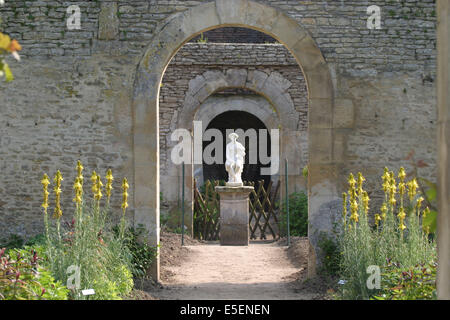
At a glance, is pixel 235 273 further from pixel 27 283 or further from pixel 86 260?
pixel 27 283

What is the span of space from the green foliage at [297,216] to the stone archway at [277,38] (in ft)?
15.0

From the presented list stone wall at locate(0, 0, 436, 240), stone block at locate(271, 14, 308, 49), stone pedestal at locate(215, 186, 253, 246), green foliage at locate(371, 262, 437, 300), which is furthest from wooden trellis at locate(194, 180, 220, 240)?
green foliage at locate(371, 262, 437, 300)

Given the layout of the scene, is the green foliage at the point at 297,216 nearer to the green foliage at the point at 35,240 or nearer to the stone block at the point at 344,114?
the stone block at the point at 344,114

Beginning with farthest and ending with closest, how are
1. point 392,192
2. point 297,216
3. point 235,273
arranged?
point 297,216 < point 235,273 < point 392,192

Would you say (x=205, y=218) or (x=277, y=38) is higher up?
(x=277, y=38)

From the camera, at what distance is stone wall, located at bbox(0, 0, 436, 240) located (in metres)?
7.24

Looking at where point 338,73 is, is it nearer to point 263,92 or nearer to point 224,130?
point 263,92

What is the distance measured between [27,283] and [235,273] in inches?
169

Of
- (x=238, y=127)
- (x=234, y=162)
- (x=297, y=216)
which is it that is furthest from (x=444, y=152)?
(x=238, y=127)

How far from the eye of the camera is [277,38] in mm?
7242

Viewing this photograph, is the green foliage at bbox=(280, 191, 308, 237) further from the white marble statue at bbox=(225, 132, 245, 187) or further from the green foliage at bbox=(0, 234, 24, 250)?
the green foliage at bbox=(0, 234, 24, 250)

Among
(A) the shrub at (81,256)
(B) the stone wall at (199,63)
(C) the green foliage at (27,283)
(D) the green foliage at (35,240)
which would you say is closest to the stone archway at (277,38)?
(D) the green foliage at (35,240)
